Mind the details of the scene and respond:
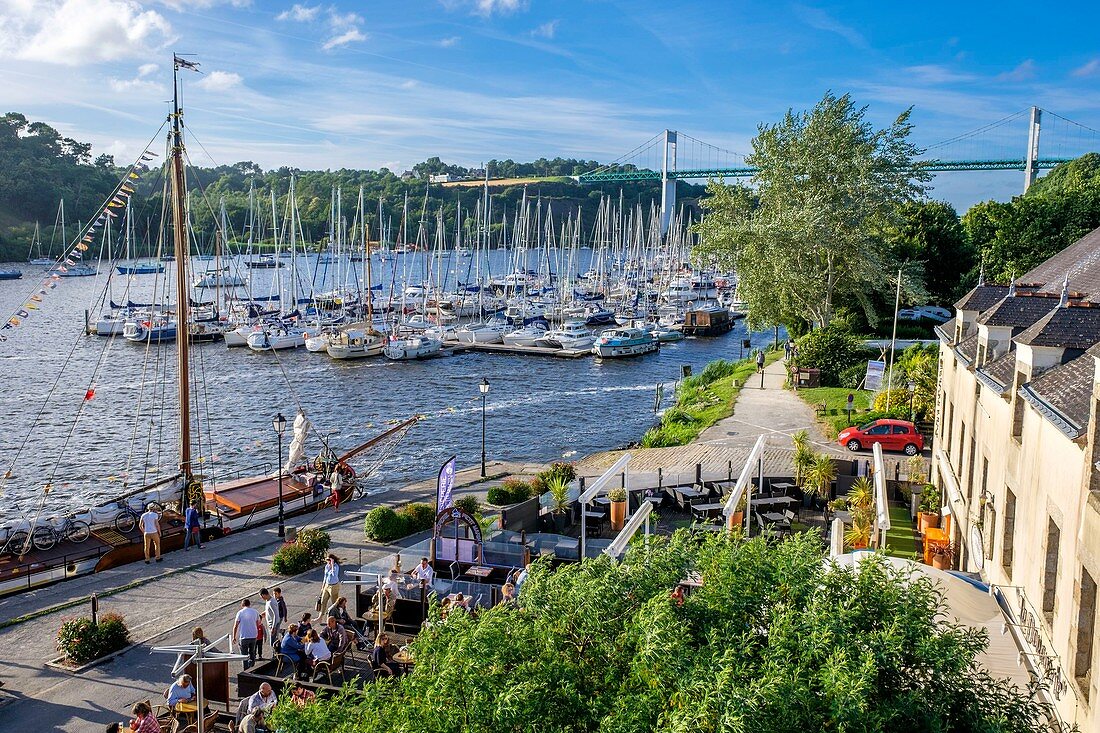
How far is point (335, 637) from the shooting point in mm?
15945

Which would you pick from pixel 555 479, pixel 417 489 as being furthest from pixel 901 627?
pixel 417 489

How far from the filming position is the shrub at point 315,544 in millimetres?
21891

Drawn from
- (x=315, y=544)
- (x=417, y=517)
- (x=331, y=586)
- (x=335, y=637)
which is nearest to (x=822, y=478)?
(x=417, y=517)

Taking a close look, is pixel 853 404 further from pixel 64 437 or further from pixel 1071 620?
pixel 64 437

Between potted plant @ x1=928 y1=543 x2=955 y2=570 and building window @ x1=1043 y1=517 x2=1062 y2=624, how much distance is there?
8448 mm

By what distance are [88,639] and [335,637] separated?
16.4ft

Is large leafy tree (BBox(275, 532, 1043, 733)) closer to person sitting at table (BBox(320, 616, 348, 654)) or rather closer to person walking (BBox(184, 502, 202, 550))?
person sitting at table (BBox(320, 616, 348, 654))

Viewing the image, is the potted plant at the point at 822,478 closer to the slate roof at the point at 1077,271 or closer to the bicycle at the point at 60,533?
the slate roof at the point at 1077,271

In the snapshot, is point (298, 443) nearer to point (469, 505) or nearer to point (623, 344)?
point (469, 505)

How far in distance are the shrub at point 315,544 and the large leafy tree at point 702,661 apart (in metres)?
13.8

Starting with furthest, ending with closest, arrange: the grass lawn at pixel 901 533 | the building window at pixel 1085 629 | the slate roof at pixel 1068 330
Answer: the grass lawn at pixel 901 533, the slate roof at pixel 1068 330, the building window at pixel 1085 629

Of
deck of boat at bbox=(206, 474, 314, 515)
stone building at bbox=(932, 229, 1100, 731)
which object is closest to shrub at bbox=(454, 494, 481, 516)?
deck of boat at bbox=(206, 474, 314, 515)

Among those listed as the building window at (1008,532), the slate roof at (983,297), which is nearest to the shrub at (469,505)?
the building window at (1008,532)

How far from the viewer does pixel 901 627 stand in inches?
305
